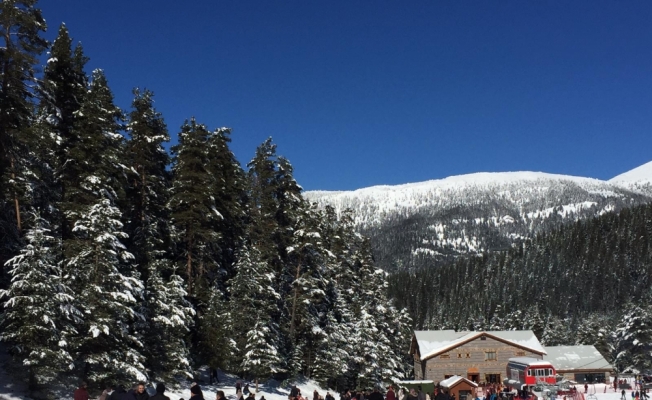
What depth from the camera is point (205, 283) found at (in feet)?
123

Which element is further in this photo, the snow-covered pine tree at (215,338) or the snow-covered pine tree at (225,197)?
the snow-covered pine tree at (225,197)

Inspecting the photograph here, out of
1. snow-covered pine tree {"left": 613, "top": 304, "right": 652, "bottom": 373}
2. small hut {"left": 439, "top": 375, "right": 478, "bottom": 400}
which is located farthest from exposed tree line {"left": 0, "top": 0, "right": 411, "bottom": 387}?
snow-covered pine tree {"left": 613, "top": 304, "right": 652, "bottom": 373}

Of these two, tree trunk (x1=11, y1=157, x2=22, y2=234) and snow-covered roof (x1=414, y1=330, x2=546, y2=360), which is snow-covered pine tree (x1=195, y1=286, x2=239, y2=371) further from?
snow-covered roof (x1=414, y1=330, x2=546, y2=360)

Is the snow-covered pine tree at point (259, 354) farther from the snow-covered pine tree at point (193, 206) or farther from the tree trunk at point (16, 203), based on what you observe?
the tree trunk at point (16, 203)

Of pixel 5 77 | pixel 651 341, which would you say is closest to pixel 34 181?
pixel 5 77

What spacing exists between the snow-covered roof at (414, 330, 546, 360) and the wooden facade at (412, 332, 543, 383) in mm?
271

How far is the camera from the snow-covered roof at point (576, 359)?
71688 millimetres

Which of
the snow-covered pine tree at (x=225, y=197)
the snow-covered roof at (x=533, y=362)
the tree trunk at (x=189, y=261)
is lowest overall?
the snow-covered roof at (x=533, y=362)

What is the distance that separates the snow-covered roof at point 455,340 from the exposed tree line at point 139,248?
2769 centimetres

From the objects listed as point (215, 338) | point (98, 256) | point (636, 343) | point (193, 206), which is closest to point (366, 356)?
point (215, 338)

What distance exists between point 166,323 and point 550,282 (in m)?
162

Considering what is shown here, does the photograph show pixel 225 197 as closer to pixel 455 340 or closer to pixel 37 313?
pixel 37 313

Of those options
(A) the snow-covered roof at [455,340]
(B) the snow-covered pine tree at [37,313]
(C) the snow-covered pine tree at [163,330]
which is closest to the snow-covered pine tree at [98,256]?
(B) the snow-covered pine tree at [37,313]

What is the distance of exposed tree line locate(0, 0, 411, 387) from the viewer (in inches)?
Result: 900
